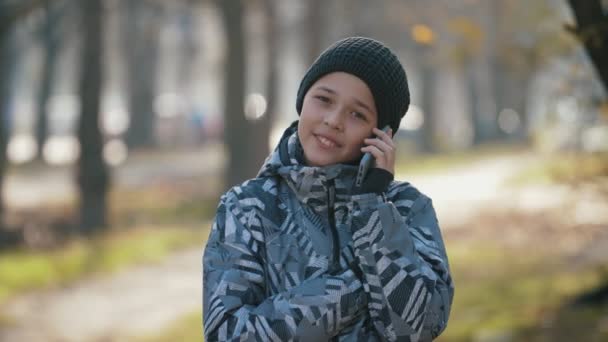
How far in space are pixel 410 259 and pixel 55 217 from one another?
46.1 ft

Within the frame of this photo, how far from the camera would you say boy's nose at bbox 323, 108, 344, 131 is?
260 centimetres

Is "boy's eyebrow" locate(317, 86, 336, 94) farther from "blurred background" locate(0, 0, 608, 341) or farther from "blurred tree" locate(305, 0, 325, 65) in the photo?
"blurred tree" locate(305, 0, 325, 65)

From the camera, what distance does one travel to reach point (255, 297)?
8.21ft

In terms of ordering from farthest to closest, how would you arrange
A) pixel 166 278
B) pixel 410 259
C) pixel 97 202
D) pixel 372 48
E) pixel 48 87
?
1. pixel 48 87
2. pixel 97 202
3. pixel 166 278
4. pixel 372 48
5. pixel 410 259

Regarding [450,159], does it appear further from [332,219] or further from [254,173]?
[332,219]

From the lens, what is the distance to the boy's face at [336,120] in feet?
8.59

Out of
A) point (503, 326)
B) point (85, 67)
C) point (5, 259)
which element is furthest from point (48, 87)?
point (503, 326)

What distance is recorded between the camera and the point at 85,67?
1377 cm

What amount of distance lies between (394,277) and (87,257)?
997cm

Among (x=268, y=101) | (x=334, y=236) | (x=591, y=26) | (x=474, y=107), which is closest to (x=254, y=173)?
(x=268, y=101)

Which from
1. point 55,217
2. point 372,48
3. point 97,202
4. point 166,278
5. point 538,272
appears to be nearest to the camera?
point 372,48

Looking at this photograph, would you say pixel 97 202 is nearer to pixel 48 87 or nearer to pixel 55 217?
pixel 55 217

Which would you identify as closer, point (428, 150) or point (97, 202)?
point (97, 202)

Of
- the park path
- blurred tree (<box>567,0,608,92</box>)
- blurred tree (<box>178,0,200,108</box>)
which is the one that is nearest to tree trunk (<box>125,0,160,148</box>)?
blurred tree (<box>178,0,200,108</box>)
